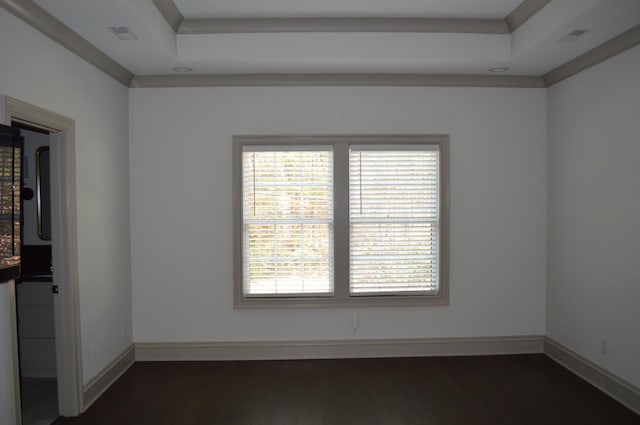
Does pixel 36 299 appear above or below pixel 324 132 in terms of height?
below

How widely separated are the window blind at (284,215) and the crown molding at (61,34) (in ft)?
4.64

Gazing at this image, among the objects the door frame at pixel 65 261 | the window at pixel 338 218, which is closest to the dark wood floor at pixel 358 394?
the door frame at pixel 65 261

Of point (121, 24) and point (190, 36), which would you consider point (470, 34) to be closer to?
point (190, 36)

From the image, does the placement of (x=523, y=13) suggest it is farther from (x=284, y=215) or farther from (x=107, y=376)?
(x=107, y=376)

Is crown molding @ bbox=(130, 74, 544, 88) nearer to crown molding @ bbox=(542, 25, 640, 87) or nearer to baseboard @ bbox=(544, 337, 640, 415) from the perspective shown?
crown molding @ bbox=(542, 25, 640, 87)

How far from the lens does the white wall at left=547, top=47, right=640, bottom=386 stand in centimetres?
347

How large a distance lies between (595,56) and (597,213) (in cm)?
133

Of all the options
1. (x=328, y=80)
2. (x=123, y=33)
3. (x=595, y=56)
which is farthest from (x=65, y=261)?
(x=595, y=56)

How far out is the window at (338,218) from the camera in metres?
4.54

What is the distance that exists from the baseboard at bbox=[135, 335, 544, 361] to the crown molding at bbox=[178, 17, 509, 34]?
9.86ft

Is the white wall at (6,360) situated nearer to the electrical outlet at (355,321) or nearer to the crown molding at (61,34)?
the crown molding at (61,34)

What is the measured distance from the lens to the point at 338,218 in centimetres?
455

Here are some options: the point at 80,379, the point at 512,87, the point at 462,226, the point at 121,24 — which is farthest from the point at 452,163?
the point at 80,379

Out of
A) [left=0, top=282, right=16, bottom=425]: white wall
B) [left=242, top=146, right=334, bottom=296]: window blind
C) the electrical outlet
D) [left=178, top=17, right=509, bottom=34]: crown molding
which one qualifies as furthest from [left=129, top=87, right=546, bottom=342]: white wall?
[left=0, top=282, right=16, bottom=425]: white wall
